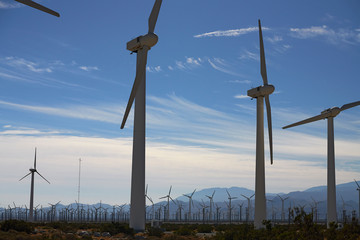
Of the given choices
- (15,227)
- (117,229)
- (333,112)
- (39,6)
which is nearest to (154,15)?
(39,6)

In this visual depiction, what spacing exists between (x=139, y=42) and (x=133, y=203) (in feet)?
53.6

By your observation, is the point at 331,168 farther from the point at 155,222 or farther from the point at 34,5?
the point at 34,5

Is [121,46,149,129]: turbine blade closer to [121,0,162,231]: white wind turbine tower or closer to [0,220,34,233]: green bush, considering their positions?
[121,0,162,231]: white wind turbine tower

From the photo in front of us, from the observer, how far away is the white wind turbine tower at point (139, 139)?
1594 inches

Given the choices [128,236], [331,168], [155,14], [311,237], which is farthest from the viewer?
[331,168]

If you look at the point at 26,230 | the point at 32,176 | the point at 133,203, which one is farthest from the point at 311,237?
the point at 32,176

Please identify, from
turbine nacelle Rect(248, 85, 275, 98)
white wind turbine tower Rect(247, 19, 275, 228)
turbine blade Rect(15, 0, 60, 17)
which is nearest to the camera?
turbine blade Rect(15, 0, 60, 17)

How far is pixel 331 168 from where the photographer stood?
6059 cm

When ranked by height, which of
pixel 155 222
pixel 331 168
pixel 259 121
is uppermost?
pixel 259 121

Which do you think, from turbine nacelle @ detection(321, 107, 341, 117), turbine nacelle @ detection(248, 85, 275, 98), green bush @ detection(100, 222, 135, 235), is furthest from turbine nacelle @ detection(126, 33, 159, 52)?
turbine nacelle @ detection(321, 107, 341, 117)

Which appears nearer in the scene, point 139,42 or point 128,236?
point 128,236

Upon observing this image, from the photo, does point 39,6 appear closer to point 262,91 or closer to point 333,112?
point 262,91

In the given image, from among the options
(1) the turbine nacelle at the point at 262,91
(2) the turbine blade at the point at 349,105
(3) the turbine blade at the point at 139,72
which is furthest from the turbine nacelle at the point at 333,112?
(3) the turbine blade at the point at 139,72

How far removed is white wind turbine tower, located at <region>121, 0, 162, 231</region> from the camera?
133ft
